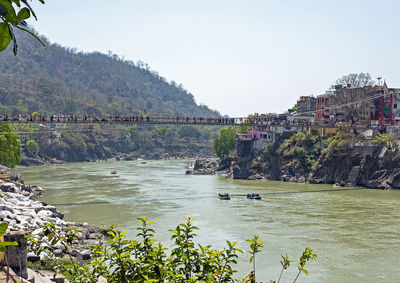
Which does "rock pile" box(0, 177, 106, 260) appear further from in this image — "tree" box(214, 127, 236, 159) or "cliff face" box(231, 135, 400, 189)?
"tree" box(214, 127, 236, 159)

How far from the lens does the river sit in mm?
14938

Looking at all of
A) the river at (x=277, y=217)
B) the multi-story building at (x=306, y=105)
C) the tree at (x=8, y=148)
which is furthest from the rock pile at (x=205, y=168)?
the tree at (x=8, y=148)

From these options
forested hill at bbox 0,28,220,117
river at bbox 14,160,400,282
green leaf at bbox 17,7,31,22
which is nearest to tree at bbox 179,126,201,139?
forested hill at bbox 0,28,220,117

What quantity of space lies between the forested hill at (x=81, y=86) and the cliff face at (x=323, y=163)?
58.3m

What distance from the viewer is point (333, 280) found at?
13.3 metres

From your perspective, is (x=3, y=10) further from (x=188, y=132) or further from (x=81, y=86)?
(x=81, y=86)

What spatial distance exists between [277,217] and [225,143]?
34522mm

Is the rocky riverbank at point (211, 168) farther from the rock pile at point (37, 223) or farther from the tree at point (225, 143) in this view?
the rock pile at point (37, 223)

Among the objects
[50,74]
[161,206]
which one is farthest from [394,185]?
[50,74]

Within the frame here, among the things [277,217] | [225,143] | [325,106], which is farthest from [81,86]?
[277,217]

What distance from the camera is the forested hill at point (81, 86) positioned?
10394 centimetres

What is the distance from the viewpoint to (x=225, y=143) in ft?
188

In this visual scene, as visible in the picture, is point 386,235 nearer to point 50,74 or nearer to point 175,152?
point 175,152

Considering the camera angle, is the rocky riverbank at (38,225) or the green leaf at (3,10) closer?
the green leaf at (3,10)
